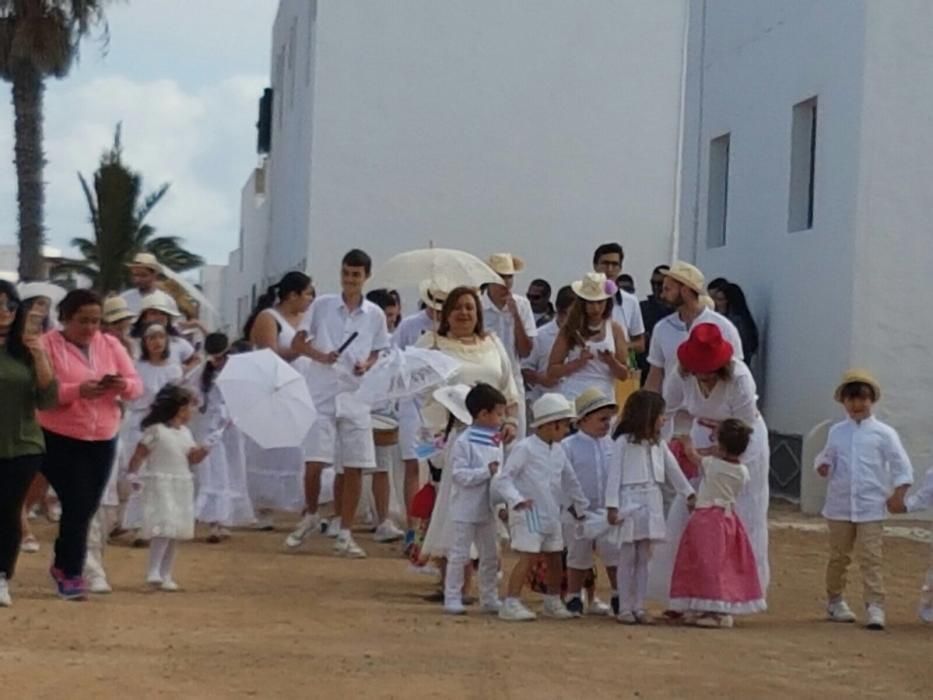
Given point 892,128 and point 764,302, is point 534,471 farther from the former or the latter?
point 764,302

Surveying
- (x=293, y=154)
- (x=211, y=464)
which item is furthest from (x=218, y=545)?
(x=293, y=154)

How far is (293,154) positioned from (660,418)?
2076 centimetres

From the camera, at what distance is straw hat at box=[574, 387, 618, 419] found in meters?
11.4

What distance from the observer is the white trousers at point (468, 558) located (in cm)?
1115

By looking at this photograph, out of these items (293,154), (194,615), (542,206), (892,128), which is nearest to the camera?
(194,615)

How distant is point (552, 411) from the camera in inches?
437

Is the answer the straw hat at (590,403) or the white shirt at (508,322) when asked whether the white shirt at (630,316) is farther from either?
the straw hat at (590,403)

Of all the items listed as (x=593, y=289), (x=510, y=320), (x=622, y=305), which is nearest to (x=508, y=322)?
(x=510, y=320)

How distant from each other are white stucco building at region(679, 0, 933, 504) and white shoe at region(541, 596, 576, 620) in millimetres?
7172

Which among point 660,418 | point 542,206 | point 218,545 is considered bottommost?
point 218,545

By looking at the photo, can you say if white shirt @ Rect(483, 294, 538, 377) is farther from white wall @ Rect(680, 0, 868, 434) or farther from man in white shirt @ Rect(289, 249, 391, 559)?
white wall @ Rect(680, 0, 868, 434)

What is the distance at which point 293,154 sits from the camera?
31141 millimetres

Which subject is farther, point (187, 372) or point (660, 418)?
point (187, 372)

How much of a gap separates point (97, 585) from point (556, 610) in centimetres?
262
